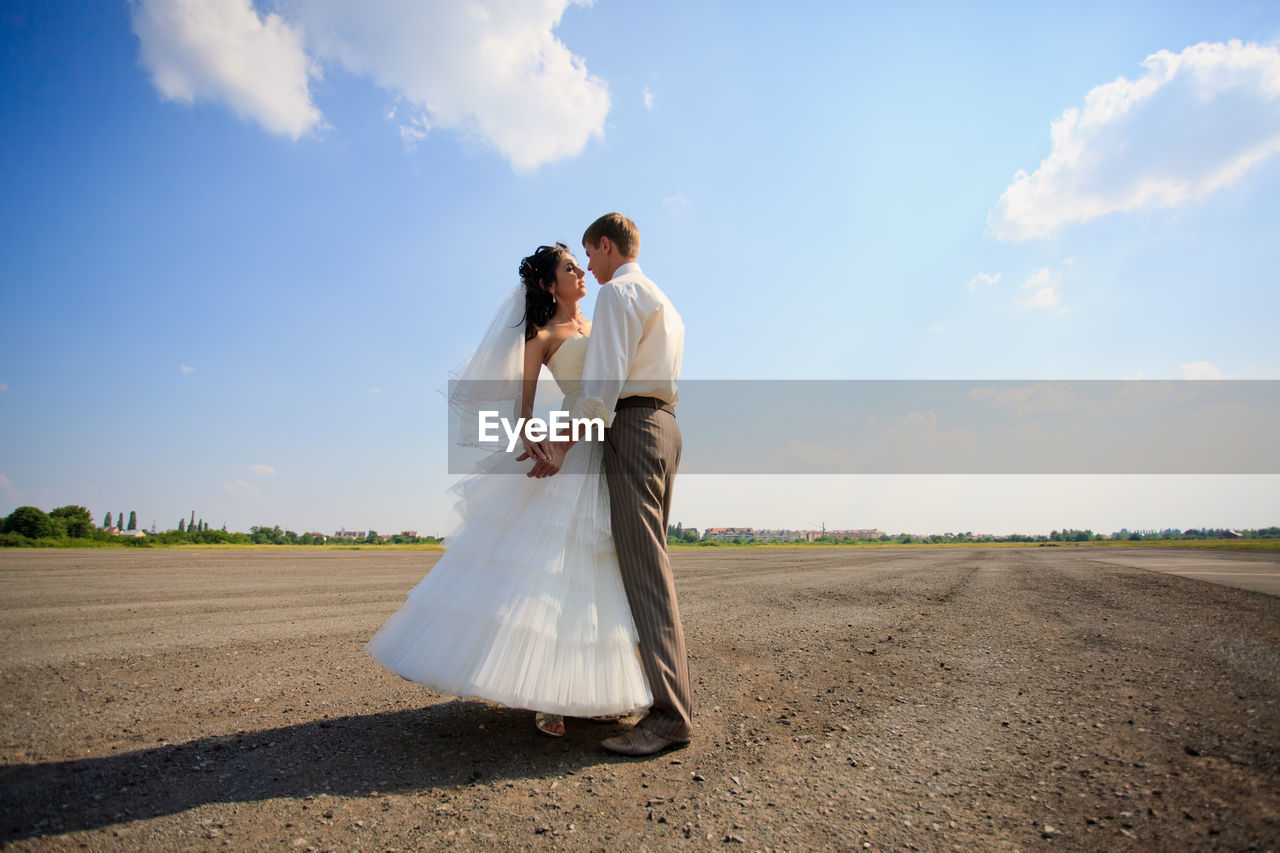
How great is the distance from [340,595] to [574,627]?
355 inches

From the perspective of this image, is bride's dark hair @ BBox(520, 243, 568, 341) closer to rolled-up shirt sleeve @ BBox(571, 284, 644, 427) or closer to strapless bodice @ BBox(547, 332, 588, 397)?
strapless bodice @ BBox(547, 332, 588, 397)

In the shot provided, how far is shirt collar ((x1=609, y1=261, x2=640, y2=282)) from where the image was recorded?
10.9 ft

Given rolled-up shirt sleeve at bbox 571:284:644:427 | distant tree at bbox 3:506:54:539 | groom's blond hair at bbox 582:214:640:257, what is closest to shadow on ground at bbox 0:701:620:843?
rolled-up shirt sleeve at bbox 571:284:644:427

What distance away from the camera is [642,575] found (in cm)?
304

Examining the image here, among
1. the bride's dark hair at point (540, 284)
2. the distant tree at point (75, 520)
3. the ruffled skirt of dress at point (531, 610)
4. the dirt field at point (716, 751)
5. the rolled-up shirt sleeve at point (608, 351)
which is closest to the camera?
the dirt field at point (716, 751)

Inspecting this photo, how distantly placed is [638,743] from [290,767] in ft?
5.22

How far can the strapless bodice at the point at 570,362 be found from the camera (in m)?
3.38

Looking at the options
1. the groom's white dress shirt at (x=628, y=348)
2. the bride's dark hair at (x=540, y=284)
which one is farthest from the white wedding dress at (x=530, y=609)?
the bride's dark hair at (x=540, y=284)

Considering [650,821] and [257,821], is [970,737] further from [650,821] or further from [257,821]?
[257,821]

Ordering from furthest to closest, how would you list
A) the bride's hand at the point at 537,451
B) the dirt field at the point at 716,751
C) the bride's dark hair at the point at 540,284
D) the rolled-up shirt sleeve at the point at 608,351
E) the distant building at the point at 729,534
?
the distant building at the point at 729,534
the bride's dark hair at the point at 540,284
the bride's hand at the point at 537,451
the rolled-up shirt sleeve at the point at 608,351
the dirt field at the point at 716,751

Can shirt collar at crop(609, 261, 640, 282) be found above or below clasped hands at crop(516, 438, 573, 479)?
above

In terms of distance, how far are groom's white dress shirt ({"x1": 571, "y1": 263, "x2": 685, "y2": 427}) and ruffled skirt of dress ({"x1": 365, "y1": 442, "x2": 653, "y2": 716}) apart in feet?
1.24

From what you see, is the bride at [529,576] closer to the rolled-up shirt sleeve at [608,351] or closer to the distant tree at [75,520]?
the rolled-up shirt sleeve at [608,351]

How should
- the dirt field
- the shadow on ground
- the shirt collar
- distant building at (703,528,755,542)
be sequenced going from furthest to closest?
distant building at (703,528,755,542) < the shirt collar < the shadow on ground < the dirt field
